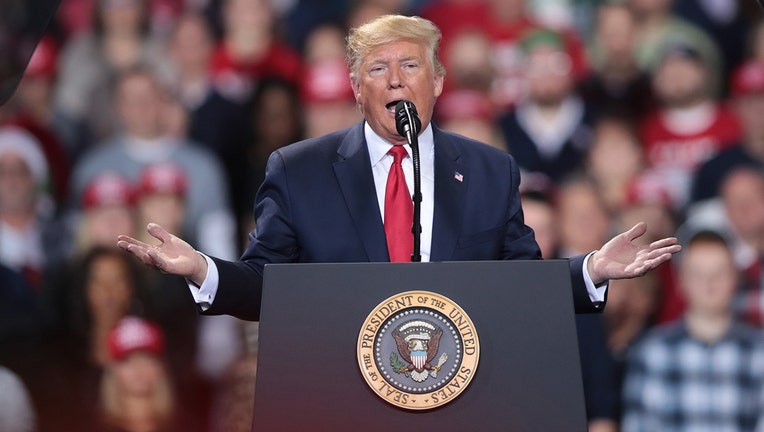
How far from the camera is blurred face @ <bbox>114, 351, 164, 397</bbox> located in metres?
4.57

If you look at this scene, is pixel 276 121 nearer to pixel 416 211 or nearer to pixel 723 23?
pixel 723 23

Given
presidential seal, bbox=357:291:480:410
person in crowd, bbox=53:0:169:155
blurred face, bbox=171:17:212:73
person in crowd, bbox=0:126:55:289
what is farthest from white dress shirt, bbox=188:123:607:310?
blurred face, bbox=171:17:212:73

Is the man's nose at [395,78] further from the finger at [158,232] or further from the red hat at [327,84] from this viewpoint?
the red hat at [327,84]

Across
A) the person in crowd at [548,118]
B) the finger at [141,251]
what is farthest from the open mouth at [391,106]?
the person in crowd at [548,118]

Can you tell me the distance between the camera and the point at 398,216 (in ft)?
7.59

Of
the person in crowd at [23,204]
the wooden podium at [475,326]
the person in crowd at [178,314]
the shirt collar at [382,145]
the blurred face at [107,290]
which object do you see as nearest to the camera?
the wooden podium at [475,326]

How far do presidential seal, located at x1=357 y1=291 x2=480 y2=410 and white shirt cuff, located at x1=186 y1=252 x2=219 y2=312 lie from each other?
1.35ft

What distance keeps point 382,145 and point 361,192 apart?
12 cm

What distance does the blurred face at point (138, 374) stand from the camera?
457 centimetres

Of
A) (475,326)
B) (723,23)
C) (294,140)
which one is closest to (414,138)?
(475,326)

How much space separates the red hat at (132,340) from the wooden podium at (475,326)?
2.77 m

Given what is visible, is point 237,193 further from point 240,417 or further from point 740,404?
point 740,404

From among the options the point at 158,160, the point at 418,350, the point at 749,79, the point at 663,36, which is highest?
the point at 663,36

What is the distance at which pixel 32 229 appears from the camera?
5129 millimetres
